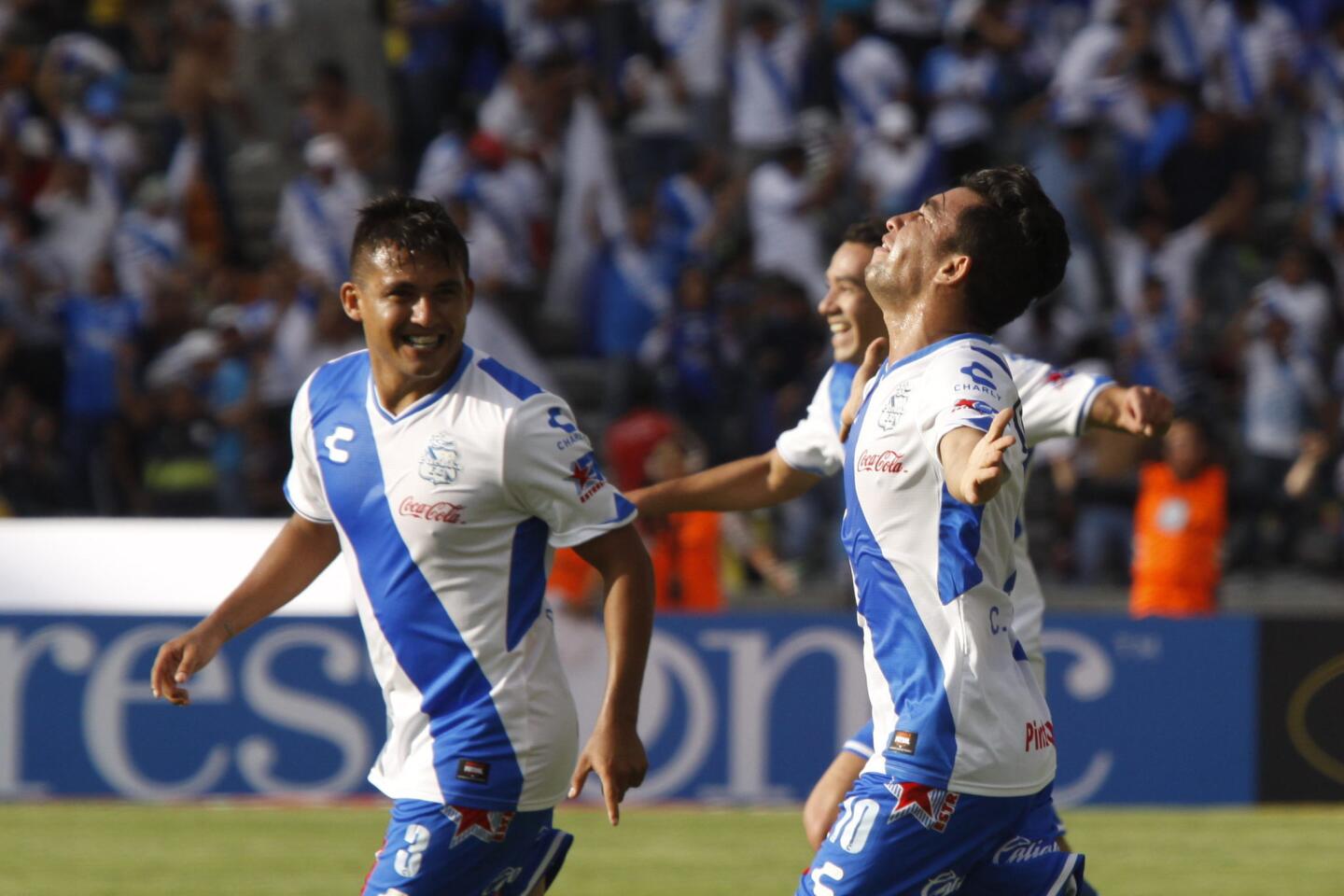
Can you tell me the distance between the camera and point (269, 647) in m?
10.8

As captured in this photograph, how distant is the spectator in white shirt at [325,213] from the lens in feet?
47.5

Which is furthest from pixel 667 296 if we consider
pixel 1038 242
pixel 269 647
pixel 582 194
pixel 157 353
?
pixel 1038 242

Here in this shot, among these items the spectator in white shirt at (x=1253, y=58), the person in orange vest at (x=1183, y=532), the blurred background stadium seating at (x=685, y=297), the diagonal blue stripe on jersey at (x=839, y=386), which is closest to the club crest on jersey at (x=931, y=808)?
the diagonal blue stripe on jersey at (x=839, y=386)

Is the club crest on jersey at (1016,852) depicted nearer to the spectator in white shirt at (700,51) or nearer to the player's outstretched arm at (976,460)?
the player's outstretched arm at (976,460)

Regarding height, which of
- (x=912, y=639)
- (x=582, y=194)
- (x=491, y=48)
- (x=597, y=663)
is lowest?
(x=597, y=663)

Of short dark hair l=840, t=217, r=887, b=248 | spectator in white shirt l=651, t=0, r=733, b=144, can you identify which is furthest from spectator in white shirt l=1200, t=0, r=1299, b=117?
short dark hair l=840, t=217, r=887, b=248

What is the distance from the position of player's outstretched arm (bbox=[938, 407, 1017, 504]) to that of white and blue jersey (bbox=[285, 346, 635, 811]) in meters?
0.88

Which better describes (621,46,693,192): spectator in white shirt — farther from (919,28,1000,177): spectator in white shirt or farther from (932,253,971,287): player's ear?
(932,253,971,287): player's ear

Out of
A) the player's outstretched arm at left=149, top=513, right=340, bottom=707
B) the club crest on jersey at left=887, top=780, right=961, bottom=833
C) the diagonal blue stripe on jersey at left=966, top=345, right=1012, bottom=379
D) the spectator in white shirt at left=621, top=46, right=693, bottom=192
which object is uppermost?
the spectator in white shirt at left=621, top=46, right=693, bottom=192

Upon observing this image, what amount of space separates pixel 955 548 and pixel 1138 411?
127 cm

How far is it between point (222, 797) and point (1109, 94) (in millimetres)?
8650

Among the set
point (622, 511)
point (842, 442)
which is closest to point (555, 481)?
point (622, 511)

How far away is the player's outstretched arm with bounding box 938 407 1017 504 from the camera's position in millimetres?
3617

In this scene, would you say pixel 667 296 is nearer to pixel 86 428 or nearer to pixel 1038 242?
pixel 86 428
